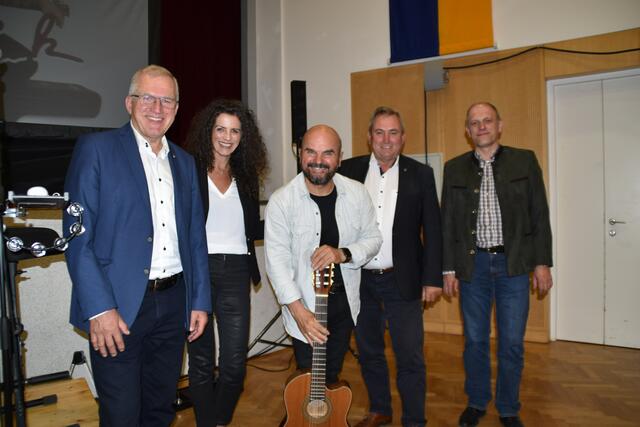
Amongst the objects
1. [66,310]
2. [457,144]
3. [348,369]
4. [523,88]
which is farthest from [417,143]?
[66,310]

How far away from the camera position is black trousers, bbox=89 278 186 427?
1752 mm

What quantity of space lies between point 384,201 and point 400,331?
28.2 inches

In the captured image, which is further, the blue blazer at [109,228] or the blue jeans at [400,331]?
the blue jeans at [400,331]

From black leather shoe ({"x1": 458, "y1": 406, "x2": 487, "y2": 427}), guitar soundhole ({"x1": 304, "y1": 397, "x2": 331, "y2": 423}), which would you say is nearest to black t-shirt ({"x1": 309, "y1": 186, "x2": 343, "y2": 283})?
guitar soundhole ({"x1": 304, "y1": 397, "x2": 331, "y2": 423})

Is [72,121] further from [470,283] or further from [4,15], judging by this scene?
[470,283]

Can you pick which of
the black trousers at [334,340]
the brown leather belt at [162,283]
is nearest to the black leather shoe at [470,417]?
the black trousers at [334,340]

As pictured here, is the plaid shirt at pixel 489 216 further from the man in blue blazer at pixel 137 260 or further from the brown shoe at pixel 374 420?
the man in blue blazer at pixel 137 260

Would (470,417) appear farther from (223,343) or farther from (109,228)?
(109,228)

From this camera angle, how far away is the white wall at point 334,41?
4.79 m

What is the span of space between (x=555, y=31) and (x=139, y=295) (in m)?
4.54

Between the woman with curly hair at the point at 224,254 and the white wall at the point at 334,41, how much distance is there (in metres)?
3.43

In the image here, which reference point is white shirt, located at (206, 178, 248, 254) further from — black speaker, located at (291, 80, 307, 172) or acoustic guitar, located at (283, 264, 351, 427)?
black speaker, located at (291, 80, 307, 172)

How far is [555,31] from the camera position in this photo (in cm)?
464

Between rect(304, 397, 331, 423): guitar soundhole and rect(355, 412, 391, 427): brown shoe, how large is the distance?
0.61 m
